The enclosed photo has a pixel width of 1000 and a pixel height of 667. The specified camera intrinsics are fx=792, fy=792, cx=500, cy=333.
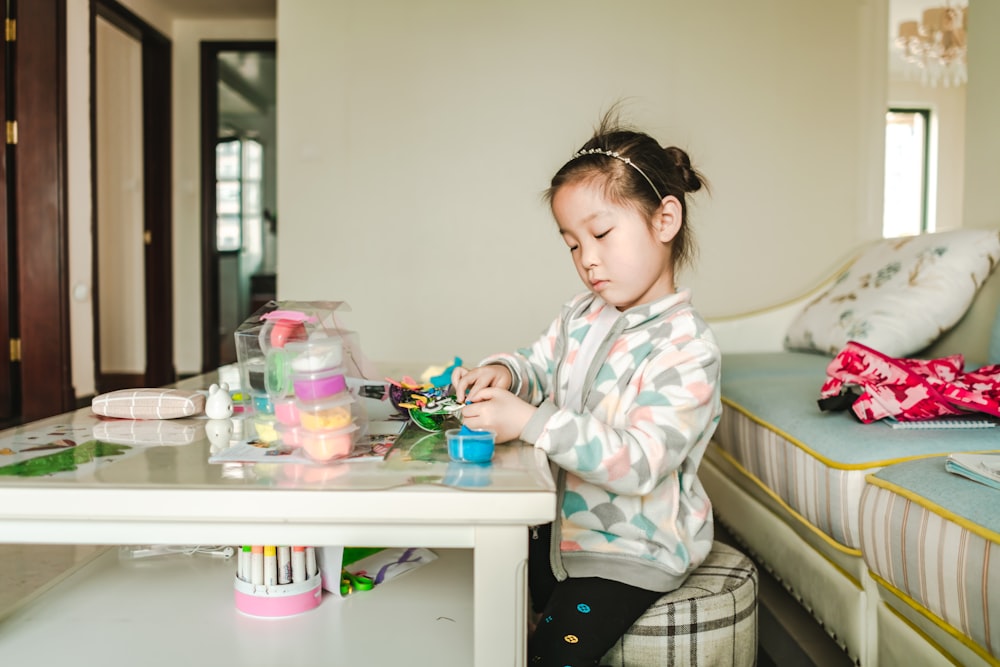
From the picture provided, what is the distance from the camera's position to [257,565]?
0.94 metres

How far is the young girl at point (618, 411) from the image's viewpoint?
2.92 feet

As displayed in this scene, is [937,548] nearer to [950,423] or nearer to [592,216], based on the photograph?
[950,423]

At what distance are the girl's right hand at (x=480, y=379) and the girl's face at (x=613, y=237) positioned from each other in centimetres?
20

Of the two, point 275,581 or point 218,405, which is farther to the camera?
point 218,405

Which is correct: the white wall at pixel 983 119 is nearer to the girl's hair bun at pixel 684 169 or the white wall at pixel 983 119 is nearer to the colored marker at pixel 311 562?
the girl's hair bun at pixel 684 169

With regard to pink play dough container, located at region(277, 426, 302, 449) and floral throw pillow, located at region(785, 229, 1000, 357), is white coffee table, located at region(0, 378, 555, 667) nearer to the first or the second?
pink play dough container, located at region(277, 426, 302, 449)

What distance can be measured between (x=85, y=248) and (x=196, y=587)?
3.17 m

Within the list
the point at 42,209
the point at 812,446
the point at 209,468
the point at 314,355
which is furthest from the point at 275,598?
the point at 42,209

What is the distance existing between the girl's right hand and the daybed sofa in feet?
1.70

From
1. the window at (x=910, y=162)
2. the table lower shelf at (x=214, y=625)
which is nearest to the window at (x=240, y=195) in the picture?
the window at (x=910, y=162)

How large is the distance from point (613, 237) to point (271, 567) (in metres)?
0.61

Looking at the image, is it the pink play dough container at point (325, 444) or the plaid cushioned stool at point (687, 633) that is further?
the plaid cushioned stool at point (687, 633)

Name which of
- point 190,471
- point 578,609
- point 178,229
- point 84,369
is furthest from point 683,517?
point 178,229

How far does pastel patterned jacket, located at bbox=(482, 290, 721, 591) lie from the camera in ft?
2.85
